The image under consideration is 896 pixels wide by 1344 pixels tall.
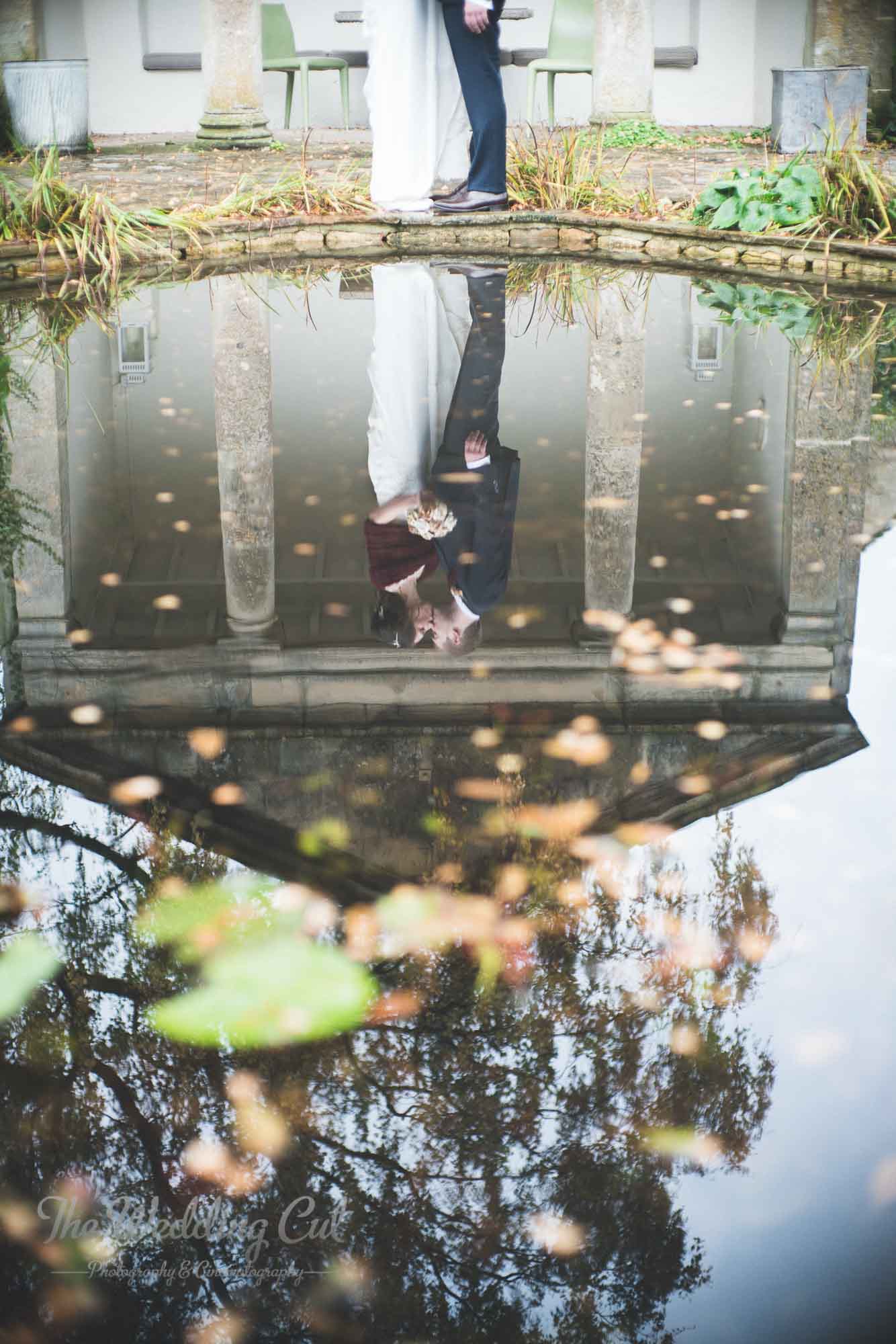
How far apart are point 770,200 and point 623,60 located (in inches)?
198

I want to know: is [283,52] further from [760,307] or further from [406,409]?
[406,409]

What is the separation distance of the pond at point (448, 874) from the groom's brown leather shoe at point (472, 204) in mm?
3561

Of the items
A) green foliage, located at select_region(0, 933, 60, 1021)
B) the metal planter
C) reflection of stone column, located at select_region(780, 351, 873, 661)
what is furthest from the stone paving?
green foliage, located at select_region(0, 933, 60, 1021)

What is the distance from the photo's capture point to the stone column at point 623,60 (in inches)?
496

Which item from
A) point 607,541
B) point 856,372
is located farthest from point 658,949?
point 856,372

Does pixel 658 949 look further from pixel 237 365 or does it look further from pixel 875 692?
pixel 237 365

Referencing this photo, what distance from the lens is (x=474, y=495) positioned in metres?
4.82

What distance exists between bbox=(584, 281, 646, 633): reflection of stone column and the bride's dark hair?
19.3 inches

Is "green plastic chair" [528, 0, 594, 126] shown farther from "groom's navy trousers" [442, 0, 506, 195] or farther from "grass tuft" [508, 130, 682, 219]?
"groom's navy trousers" [442, 0, 506, 195]

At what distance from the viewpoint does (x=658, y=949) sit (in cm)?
258

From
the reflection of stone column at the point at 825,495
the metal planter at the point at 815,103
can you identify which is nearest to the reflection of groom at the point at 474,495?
the reflection of stone column at the point at 825,495

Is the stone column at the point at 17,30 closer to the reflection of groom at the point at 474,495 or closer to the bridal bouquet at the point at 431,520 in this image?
the reflection of groom at the point at 474,495

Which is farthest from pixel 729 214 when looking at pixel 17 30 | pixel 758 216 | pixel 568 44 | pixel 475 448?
pixel 17 30

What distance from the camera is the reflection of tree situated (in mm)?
1897
